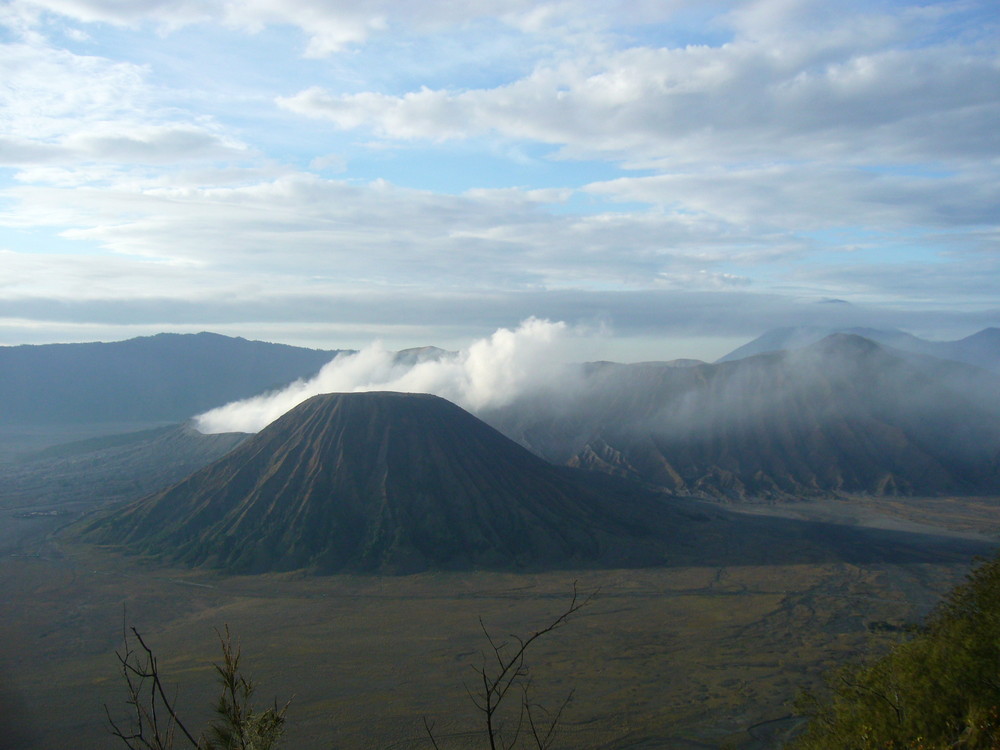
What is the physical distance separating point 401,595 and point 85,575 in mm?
22691

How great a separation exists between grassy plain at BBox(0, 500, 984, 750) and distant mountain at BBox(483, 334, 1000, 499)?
3606 centimetres

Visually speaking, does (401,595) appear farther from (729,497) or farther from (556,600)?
(729,497)

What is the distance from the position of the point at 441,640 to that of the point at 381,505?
959 inches

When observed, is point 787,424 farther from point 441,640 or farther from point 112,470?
point 112,470

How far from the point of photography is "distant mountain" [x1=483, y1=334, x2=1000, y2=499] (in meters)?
91.6

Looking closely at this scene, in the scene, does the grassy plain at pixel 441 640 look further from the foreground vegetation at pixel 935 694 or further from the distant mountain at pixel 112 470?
the distant mountain at pixel 112 470

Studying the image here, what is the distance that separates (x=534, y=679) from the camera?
3362 centimetres

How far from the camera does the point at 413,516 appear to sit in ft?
202

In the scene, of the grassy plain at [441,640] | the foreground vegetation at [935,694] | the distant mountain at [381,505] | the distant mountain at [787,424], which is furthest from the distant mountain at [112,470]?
the foreground vegetation at [935,694]

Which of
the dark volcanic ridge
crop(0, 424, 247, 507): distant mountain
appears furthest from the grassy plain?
crop(0, 424, 247, 507): distant mountain

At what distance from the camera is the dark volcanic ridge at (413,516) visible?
57.9 metres

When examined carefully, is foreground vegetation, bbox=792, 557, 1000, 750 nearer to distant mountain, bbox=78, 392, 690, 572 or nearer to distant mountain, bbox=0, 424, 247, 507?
distant mountain, bbox=78, 392, 690, 572

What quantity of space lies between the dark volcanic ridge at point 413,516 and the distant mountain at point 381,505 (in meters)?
0.13

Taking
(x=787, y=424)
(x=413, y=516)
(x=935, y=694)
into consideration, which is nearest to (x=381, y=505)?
(x=413, y=516)
